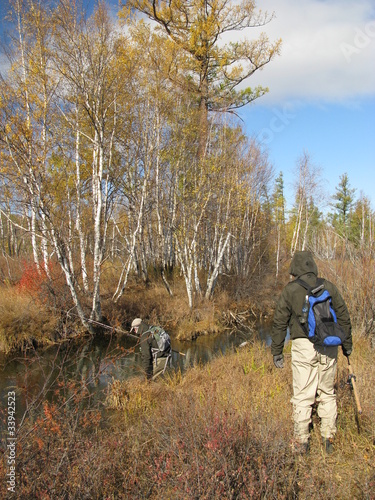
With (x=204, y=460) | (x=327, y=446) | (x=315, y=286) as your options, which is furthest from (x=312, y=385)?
(x=204, y=460)

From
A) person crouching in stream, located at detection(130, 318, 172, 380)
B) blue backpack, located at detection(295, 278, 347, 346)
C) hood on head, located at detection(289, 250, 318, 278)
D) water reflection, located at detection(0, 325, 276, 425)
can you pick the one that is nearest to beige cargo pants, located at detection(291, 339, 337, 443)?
blue backpack, located at detection(295, 278, 347, 346)

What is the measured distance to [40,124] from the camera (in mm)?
11547

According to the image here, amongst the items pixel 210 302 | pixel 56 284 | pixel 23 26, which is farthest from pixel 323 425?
pixel 23 26

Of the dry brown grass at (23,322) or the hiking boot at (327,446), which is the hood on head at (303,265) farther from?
the dry brown grass at (23,322)

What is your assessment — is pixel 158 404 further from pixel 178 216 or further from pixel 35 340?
pixel 178 216

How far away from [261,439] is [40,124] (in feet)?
37.8

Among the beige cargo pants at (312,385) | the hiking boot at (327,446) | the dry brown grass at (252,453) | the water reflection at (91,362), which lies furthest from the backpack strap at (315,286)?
the water reflection at (91,362)

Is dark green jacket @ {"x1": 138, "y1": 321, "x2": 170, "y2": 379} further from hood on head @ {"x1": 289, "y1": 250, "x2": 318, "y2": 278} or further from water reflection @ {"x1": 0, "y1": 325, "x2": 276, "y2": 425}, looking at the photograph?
hood on head @ {"x1": 289, "y1": 250, "x2": 318, "y2": 278}

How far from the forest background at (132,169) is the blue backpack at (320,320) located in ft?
13.6

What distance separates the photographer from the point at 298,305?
11.9 ft

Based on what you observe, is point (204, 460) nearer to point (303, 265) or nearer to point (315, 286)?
point (315, 286)

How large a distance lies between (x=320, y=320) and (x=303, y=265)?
1.90 feet

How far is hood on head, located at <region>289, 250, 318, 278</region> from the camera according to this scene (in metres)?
3.71

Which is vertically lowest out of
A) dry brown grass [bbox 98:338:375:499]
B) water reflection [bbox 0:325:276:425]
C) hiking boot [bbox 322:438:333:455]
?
water reflection [bbox 0:325:276:425]
